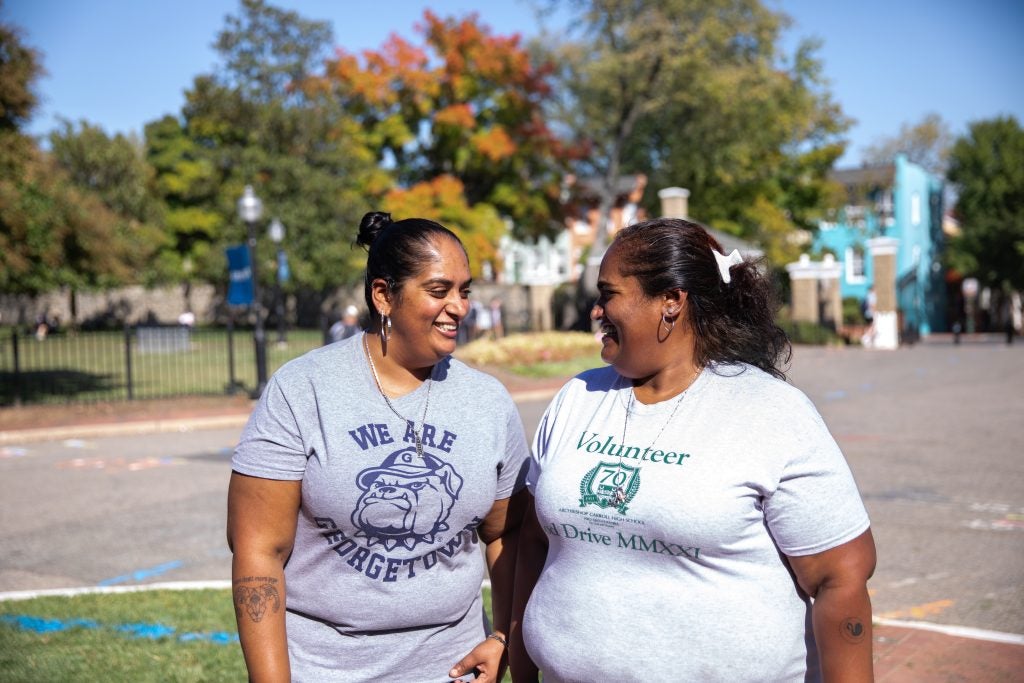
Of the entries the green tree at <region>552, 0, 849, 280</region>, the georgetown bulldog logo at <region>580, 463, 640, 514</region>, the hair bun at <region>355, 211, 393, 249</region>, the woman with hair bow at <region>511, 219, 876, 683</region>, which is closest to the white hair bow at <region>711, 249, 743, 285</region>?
the woman with hair bow at <region>511, 219, 876, 683</region>

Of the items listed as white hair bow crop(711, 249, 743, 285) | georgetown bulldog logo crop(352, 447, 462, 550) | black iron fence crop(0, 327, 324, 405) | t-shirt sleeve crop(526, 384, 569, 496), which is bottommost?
black iron fence crop(0, 327, 324, 405)

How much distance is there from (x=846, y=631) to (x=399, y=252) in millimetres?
1435

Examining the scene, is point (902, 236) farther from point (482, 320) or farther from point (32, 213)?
point (32, 213)

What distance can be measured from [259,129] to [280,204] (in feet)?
14.8

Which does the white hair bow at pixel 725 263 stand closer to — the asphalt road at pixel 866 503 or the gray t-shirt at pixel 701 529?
the gray t-shirt at pixel 701 529

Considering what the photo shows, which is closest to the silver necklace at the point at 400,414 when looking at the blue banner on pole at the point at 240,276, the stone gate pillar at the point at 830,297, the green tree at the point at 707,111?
the blue banner on pole at the point at 240,276

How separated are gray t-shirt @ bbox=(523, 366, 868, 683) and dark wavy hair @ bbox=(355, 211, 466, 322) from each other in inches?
27.0

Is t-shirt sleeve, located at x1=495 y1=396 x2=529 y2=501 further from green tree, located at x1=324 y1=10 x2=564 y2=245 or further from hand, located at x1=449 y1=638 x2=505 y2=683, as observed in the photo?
green tree, located at x1=324 y1=10 x2=564 y2=245

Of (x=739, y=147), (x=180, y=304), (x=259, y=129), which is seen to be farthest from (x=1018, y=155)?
(x=180, y=304)

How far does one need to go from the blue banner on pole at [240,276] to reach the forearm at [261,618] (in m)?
16.7

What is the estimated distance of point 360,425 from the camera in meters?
2.44

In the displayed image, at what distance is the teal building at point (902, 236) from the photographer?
182ft

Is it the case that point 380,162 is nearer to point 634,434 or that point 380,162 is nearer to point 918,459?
point 918,459

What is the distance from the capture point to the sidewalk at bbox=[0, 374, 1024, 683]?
4438mm
